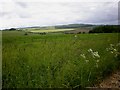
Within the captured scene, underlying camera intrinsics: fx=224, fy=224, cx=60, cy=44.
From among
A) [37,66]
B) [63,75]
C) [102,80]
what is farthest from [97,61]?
[37,66]

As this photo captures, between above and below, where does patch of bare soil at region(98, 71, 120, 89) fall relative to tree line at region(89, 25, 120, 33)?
below

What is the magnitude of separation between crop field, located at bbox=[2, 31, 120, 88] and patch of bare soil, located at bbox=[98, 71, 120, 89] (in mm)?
181

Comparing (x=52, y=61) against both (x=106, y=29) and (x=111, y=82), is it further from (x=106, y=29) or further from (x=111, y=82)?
(x=106, y=29)

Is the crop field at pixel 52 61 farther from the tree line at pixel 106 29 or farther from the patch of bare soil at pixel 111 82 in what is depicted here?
the tree line at pixel 106 29

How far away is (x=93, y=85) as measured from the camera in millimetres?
6746

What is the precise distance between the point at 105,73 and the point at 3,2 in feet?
14.4

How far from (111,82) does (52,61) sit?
202 cm

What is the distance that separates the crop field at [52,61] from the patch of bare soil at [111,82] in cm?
18

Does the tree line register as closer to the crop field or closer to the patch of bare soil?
the crop field

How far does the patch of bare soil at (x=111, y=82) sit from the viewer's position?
6.89 metres

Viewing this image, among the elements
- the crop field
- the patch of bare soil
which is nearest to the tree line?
the crop field

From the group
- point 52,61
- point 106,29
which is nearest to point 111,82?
point 52,61

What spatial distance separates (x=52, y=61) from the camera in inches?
274

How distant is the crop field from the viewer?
6.17 meters
